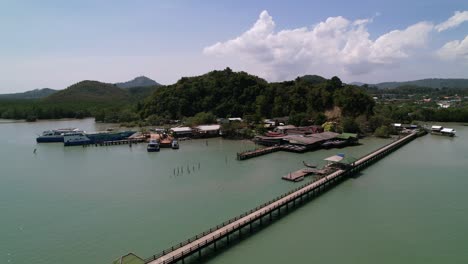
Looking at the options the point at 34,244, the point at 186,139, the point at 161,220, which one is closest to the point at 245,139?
the point at 186,139

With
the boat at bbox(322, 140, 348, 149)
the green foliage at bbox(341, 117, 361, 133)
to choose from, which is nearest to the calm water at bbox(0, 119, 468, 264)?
the boat at bbox(322, 140, 348, 149)

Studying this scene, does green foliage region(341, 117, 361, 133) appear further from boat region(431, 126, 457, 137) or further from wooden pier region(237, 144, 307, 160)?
boat region(431, 126, 457, 137)

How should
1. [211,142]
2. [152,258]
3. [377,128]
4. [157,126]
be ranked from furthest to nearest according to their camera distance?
1. [157,126]
2. [377,128]
3. [211,142]
4. [152,258]

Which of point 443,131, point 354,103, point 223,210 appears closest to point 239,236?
point 223,210

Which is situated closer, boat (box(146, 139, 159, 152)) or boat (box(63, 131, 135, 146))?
boat (box(146, 139, 159, 152))

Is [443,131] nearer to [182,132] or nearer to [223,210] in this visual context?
[182,132]

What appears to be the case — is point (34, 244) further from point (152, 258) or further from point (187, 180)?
point (187, 180)
